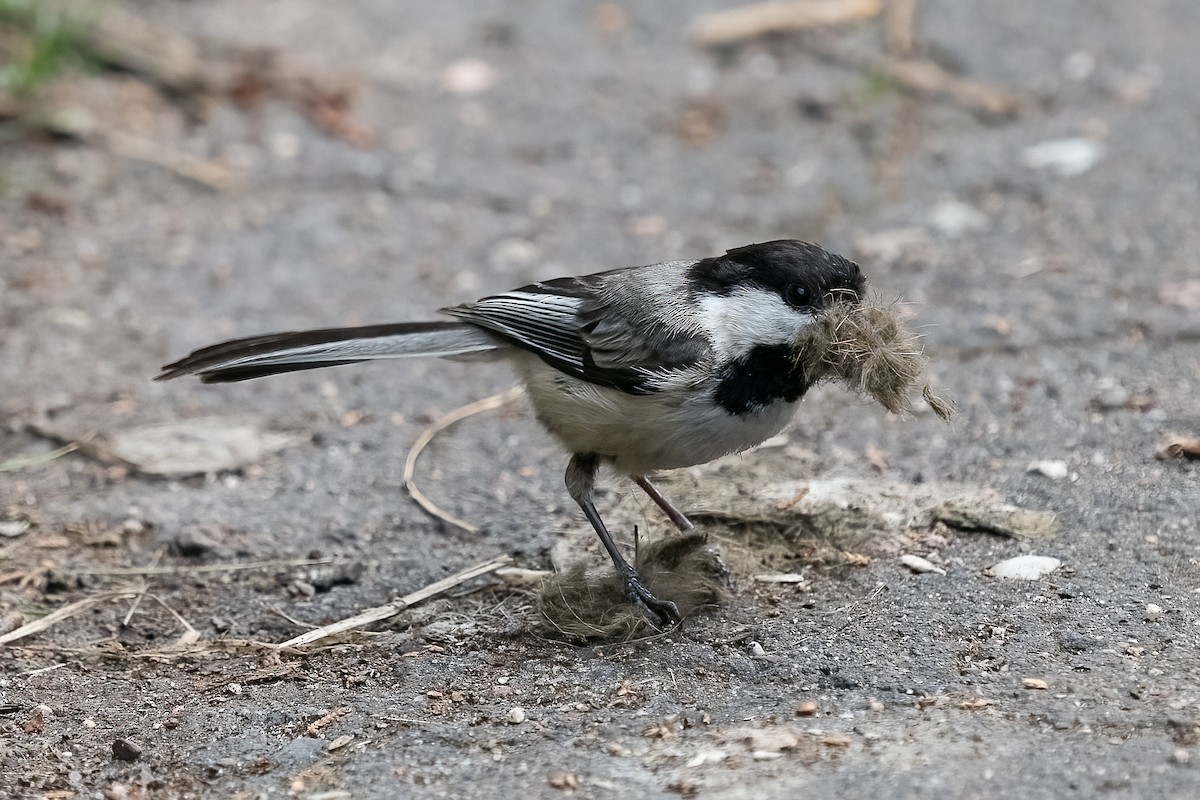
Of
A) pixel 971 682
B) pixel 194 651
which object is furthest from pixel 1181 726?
pixel 194 651

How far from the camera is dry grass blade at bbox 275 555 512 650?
3680 mm

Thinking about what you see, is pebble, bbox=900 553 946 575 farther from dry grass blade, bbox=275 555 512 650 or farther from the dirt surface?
dry grass blade, bbox=275 555 512 650

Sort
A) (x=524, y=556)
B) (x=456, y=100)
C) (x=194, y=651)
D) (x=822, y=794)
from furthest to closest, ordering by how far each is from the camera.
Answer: (x=456, y=100) → (x=524, y=556) → (x=194, y=651) → (x=822, y=794)

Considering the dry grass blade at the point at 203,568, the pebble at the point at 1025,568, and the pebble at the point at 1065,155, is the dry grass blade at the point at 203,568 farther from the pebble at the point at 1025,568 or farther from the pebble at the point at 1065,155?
the pebble at the point at 1065,155

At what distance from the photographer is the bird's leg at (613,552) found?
12.0 feet

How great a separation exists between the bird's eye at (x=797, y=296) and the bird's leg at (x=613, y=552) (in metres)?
0.81

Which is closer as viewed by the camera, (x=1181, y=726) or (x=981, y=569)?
(x=1181, y=726)

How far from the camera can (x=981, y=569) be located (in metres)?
3.65

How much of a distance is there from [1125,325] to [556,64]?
413 cm

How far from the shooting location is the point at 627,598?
3.73 meters

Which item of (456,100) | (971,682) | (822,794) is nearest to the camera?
(822,794)

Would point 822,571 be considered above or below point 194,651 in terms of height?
above

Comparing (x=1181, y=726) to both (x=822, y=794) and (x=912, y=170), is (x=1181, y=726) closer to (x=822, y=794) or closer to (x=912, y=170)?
(x=822, y=794)

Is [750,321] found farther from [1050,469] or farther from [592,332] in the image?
[1050,469]
